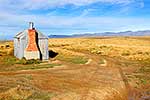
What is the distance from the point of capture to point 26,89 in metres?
22.4

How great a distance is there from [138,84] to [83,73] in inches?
254

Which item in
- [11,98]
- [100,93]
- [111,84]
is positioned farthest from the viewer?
[111,84]

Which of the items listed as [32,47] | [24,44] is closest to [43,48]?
[32,47]

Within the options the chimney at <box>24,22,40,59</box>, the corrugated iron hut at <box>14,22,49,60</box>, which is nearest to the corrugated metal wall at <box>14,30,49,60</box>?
the corrugated iron hut at <box>14,22,49,60</box>

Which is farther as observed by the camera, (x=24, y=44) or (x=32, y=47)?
(x=32, y=47)

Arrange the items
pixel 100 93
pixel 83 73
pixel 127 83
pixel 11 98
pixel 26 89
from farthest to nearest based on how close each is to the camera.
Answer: pixel 83 73 → pixel 127 83 → pixel 100 93 → pixel 26 89 → pixel 11 98

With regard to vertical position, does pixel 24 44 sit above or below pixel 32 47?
above

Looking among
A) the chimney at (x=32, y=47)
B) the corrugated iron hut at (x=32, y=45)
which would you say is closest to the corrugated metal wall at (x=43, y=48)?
the corrugated iron hut at (x=32, y=45)

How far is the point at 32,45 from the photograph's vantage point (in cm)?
4762

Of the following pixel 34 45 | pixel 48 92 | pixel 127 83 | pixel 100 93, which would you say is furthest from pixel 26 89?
pixel 34 45

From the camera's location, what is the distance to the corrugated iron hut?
155 ft

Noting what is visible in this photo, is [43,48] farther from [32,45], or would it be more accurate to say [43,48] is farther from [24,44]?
[24,44]

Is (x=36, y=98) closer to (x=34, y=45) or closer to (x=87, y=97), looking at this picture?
(x=87, y=97)

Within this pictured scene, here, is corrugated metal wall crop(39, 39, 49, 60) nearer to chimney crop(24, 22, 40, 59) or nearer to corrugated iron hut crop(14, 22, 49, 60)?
corrugated iron hut crop(14, 22, 49, 60)
